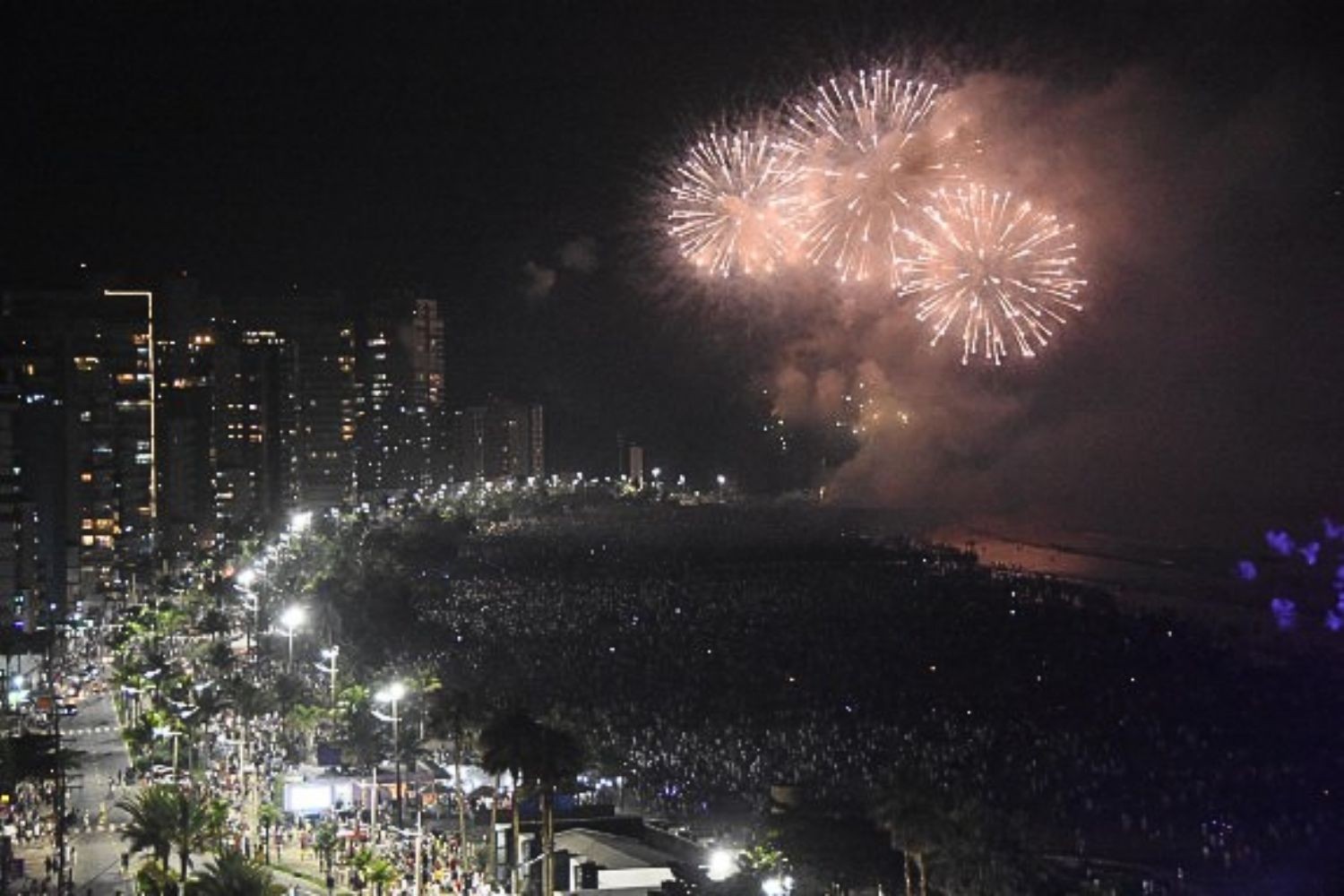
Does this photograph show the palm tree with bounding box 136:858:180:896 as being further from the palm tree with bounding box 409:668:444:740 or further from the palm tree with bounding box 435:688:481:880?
the palm tree with bounding box 409:668:444:740

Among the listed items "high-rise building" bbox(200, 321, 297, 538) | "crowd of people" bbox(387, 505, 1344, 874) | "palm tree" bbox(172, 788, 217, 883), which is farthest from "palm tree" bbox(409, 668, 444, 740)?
"high-rise building" bbox(200, 321, 297, 538)

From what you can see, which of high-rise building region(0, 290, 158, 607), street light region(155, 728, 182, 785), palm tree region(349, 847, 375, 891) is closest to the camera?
palm tree region(349, 847, 375, 891)

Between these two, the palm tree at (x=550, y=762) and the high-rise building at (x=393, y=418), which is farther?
the high-rise building at (x=393, y=418)

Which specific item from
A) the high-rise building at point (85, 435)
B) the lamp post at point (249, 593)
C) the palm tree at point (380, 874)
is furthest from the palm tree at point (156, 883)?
the high-rise building at point (85, 435)

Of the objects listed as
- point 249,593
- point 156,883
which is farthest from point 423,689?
point 249,593

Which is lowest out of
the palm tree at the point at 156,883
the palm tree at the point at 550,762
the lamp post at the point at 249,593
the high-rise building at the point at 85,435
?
the palm tree at the point at 156,883

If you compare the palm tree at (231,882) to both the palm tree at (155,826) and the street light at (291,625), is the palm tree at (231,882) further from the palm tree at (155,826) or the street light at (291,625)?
the street light at (291,625)
